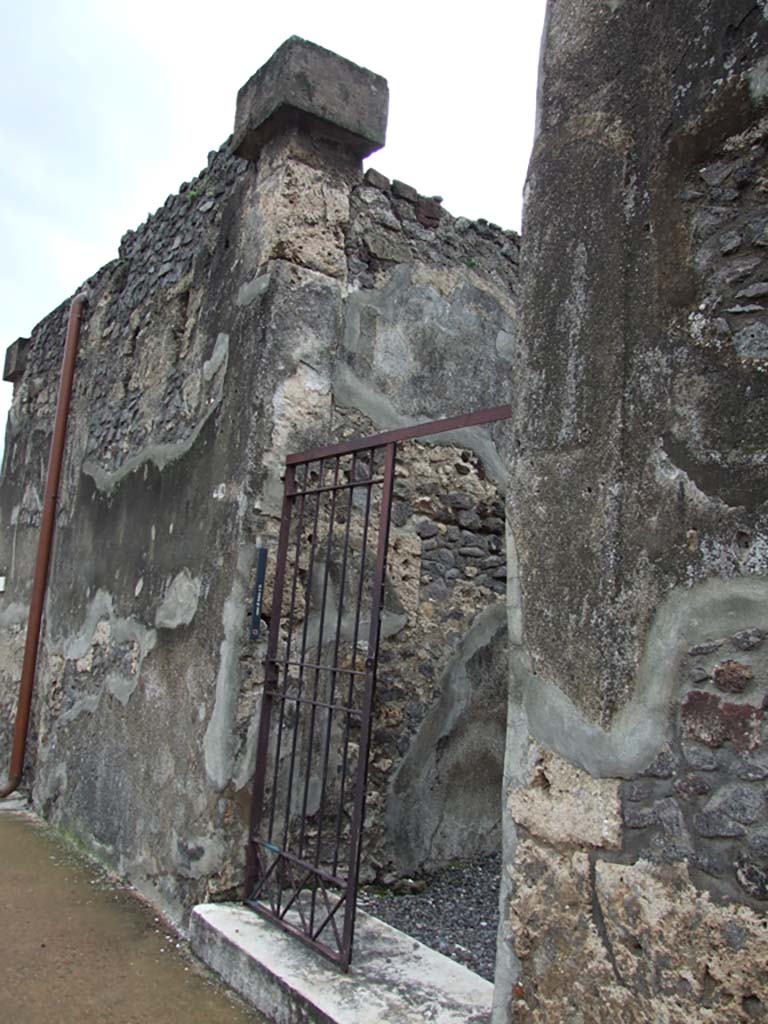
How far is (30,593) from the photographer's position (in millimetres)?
6266

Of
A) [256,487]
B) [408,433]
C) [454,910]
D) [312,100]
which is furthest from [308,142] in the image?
[454,910]

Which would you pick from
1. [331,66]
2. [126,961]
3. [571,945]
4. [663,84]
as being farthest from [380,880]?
[331,66]

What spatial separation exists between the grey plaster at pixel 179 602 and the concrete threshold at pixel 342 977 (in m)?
1.28

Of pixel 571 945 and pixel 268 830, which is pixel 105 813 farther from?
pixel 571 945

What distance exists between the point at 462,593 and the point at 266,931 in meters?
1.79

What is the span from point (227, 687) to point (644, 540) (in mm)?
2194

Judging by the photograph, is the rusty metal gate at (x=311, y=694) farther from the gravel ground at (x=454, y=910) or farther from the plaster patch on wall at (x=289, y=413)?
the gravel ground at (x=454, y=910)

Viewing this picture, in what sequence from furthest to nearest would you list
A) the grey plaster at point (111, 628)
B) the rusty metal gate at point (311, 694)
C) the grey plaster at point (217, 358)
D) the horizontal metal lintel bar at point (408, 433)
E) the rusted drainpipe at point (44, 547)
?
the rusted drainpipe at point (44, 547) → the grey plaster at point (111, 628) → the grey plaster at point (217, 358) → the rusty metal gate at point (311, 694) → the horizontal metal lintel bar at point (408, 433)

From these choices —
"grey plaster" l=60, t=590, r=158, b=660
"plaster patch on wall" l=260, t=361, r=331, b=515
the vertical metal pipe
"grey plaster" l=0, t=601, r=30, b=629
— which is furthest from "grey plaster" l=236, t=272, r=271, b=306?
"grey plaster" l=0, t=601, r=30, b=629

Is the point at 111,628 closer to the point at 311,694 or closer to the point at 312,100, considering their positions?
the point at 311,694

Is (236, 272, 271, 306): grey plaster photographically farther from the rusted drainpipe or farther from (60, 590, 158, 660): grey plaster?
the rusted drainpipe

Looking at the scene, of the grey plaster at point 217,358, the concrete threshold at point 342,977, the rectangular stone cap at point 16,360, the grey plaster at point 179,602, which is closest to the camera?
the concrete threshold at point 342,977

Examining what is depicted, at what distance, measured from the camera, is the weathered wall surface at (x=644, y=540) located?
1818 mm

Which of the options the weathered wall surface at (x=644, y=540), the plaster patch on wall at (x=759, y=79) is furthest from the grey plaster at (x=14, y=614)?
the plaster patch on wall at (x=759, y=79)
